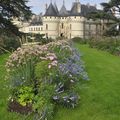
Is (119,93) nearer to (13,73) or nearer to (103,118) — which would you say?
(103,118)

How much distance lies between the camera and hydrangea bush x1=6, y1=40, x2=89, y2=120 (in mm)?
7156

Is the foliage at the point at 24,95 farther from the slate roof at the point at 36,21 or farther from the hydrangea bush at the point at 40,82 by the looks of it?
the slate roof at the point at 36,21

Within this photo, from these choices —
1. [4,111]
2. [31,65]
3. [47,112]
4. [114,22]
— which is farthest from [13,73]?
[114,22]

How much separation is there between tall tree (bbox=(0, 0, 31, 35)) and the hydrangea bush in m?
15.4

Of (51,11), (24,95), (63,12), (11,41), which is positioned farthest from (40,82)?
(63,12)

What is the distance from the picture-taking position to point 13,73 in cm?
807

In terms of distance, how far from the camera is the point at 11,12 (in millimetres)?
24406

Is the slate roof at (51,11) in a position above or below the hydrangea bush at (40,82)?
below

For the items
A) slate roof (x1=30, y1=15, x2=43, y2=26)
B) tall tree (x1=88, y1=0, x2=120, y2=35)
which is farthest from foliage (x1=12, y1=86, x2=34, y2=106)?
slate roof (x1=30, y1=15, x2=43, y2=26)

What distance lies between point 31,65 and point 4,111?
1.12 metres

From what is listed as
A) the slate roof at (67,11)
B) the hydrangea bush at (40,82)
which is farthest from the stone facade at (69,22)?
the hydrangea bush at (40,82)

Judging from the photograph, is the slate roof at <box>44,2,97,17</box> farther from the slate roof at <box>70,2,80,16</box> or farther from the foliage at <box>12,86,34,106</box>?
the foliage at <box>12,86,34,106</box>

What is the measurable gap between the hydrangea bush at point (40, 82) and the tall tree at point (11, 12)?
15355mm

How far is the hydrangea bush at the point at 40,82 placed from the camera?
282 inches
